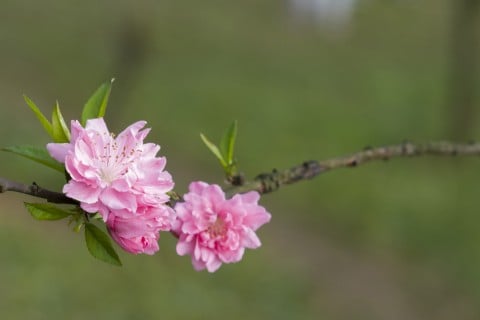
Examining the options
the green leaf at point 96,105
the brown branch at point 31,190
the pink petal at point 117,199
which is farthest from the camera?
the green leaf at point 96,105

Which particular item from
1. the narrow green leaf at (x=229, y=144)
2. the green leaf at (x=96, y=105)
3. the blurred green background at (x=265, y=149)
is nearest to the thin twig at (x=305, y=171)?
the narrow green leaf at (x=229, y=144)

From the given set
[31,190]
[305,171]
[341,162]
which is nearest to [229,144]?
[305,171]

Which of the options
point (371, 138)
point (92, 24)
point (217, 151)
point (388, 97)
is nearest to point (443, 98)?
point (388, 97)

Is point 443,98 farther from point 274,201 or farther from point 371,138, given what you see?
point 274,201

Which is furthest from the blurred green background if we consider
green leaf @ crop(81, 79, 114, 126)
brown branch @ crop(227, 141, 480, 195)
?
green leaf @ crop(81, 79, 114, 126)

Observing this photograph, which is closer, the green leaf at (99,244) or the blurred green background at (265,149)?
the green leaf at (99,244)

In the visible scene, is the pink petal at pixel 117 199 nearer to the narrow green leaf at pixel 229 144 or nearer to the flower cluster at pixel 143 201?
the flower cluster at pixel 143 201

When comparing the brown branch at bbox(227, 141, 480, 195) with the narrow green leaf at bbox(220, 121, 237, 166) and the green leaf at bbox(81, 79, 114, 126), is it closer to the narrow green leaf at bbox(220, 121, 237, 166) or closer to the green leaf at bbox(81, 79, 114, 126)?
the narrow green leaf at bbox(220, 121, 237, 166)
